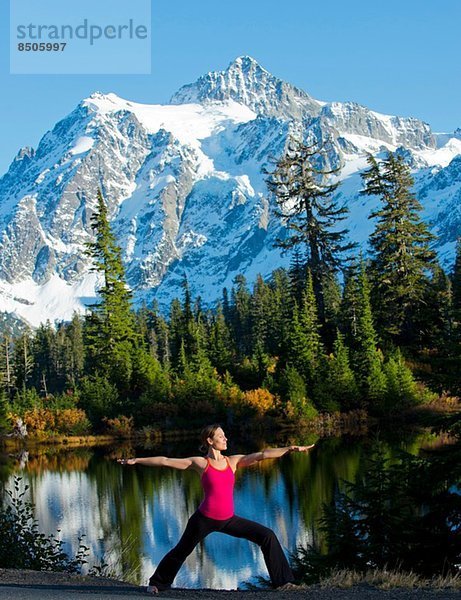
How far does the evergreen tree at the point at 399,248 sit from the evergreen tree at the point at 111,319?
1823 centimetres

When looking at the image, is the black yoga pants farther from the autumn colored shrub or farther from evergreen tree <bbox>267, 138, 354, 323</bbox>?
the autumn colored shrub

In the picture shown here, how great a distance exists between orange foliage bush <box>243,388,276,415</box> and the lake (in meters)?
5.25

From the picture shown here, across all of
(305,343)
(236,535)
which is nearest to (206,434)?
(236,535)

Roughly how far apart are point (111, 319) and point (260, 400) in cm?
1216

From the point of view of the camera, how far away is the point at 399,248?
4400cm

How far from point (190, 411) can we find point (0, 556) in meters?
38.5

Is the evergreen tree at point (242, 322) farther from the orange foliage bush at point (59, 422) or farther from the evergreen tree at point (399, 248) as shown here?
the evergreen tree at point (399, 248)

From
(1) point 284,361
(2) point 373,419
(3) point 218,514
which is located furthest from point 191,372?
(3) point 218,514

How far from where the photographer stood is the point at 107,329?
173ft

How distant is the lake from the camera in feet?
65.5

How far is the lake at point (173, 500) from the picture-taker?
1995 cm

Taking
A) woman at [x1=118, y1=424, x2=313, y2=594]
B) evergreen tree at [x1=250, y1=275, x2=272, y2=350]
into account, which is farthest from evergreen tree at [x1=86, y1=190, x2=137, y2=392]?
woman at [x1=118, y1=424, x2=313, y2=594]

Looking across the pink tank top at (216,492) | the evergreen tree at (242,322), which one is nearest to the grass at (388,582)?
the pink tank top at (216,492)

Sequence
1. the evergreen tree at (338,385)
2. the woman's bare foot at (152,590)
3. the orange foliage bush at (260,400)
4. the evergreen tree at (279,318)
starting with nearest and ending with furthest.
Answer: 1. the woman's bare foot at (152,590)
2. the evergreen tree at (338,385)
3. the orange foliage bush at (260,400)
4. the evergreen tree at (279,318)
